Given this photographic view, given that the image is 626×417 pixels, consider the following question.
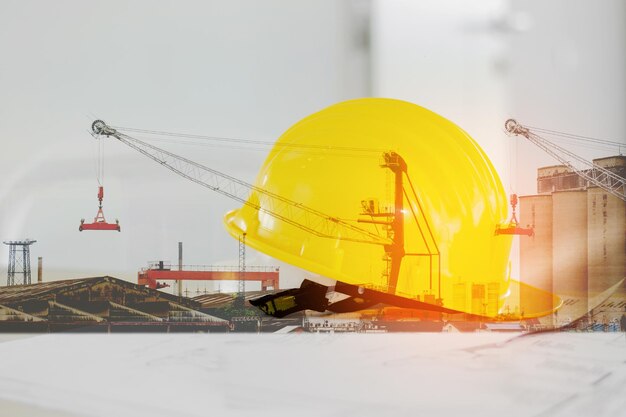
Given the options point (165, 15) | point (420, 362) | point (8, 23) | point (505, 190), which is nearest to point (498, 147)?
point (505, 190)

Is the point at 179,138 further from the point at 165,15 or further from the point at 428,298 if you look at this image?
the point at 428,298

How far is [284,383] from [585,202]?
2114mm

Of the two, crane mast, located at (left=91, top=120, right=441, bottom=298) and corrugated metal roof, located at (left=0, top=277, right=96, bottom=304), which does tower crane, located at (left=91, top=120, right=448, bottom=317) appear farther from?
corrugated metal roof, located at (left=0, top=277, right=96, bottom=304)

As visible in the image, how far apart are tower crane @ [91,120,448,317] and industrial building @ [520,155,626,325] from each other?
0.71 metres

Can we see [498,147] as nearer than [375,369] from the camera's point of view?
No

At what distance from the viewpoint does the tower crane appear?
318 centimetres

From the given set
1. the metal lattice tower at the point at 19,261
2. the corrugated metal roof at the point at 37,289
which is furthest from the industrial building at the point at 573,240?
the metal lattice tower at the point at 19,261

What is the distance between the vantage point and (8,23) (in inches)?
139

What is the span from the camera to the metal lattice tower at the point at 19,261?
355cm

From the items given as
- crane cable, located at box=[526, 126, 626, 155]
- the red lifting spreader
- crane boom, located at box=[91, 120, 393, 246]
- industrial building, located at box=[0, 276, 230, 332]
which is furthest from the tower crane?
crane cable, located at box=[526, 126, 626, 155]

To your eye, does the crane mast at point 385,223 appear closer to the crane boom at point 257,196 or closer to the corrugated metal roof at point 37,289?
the crane boom at point 257,196

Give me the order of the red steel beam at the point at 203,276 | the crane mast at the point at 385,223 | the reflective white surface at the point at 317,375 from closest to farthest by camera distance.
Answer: the reflective white surface at the point at 317,375 < the crane mast at the point at 385,223 < the red steel beam at the point at 203,276

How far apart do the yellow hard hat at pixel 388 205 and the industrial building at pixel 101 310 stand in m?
0.66

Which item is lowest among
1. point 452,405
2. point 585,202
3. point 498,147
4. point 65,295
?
point 452,405
